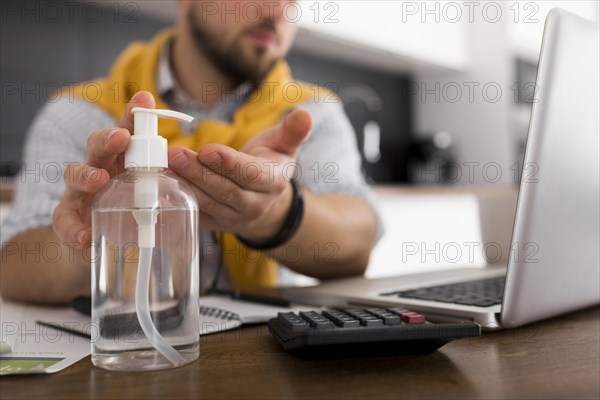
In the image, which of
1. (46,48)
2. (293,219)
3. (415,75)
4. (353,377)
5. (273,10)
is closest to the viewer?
(353,377)

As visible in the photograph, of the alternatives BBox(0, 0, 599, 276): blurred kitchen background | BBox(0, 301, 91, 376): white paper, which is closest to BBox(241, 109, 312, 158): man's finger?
BBox(0, 301, 91, 376): white paper

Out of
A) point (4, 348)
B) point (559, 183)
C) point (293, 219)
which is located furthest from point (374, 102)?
point (4, 348)

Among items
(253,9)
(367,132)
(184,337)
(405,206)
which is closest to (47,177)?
(253,9)

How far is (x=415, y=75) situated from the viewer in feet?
11.5

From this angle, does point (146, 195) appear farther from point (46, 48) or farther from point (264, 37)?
point (46, 48)

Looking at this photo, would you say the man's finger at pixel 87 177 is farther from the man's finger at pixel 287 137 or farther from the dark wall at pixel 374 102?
the dark wall at pixel 374 102

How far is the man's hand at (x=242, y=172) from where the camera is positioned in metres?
0.49

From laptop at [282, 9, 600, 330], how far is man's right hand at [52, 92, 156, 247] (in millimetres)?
282

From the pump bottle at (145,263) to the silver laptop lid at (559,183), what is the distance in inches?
9.5

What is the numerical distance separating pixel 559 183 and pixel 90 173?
1.19 feet

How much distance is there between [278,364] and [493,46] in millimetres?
3180

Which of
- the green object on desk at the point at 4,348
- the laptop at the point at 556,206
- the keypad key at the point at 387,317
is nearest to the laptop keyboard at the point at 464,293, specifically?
the laptop at the point at 556,206

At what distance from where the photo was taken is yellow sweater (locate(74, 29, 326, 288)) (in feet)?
3.77

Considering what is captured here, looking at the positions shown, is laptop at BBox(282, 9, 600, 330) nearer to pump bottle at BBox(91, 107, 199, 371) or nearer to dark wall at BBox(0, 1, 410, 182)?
pump bottle at BBox(91, 107, 199, 371)
